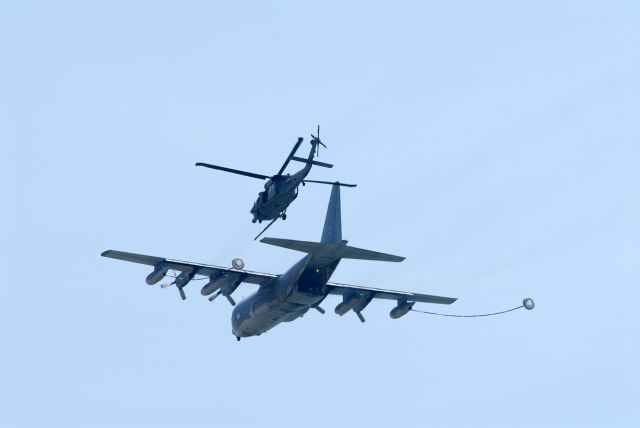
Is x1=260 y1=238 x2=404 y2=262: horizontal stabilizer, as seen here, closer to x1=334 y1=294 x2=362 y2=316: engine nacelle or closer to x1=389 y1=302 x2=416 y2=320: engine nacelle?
x1=334 y1=294 x2=362 y2=316: engine nacelle

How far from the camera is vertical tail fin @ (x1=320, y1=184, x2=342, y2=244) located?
7225cm

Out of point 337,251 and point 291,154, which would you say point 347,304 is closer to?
point 337,251

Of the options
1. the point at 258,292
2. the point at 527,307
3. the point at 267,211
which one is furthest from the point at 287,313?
the point at 527,307

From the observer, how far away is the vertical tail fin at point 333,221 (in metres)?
72.2

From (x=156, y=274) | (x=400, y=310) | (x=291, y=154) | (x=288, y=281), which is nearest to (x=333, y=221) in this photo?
(x=288, y=281)

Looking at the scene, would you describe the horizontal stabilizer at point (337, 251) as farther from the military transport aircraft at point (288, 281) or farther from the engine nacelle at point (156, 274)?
the engine nacelle at point (156, 274)

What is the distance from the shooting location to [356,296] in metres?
77.5

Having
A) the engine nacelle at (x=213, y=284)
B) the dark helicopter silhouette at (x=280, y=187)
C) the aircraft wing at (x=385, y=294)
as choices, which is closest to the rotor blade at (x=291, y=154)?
the dark helicopter silhouette at (x=280, y=187)

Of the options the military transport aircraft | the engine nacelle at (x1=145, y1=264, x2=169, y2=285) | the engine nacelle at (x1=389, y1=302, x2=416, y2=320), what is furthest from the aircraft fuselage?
the engine nacelle at (x1=389, y1=302, x2=416, y2=320)

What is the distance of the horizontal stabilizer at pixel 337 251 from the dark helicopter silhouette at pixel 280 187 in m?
4.13

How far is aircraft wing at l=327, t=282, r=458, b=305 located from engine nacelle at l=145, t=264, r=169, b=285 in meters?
10.7

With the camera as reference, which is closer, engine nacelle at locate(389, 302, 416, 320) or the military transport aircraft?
the military transport aircraft

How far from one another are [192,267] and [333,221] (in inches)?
338

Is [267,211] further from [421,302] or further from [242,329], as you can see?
[421,302]
